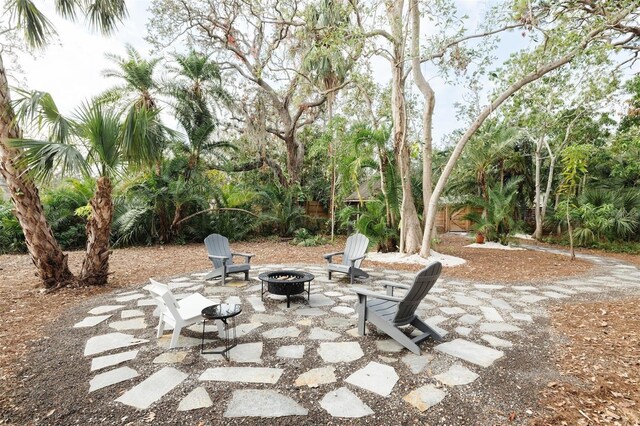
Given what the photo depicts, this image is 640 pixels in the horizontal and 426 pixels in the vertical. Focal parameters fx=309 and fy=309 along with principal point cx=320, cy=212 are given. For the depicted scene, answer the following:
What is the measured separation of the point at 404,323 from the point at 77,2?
7332 millimetres

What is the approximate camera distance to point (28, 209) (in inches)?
200

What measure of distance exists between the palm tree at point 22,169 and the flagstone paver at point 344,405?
5.36m

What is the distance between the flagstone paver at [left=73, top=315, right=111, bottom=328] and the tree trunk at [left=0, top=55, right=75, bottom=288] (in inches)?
75.7

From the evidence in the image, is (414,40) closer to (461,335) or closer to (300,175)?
(461,335)

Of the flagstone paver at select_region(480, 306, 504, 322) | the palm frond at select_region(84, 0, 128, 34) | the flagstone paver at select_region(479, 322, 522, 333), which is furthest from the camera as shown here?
the palm frond at select_region(84, 0, 128, 34)

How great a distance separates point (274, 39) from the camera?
45.0 feet

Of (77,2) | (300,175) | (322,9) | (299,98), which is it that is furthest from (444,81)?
(300,175)

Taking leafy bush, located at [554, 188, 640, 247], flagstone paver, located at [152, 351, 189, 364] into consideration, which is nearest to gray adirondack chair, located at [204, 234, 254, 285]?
flagstone paver, located at [152, 351, 189, 364]

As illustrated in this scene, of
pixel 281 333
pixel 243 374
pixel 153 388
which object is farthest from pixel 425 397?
pixel 153 388

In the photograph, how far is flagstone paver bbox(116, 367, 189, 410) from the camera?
7.81 ft

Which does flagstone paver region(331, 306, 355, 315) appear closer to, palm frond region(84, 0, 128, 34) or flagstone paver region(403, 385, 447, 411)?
flagstone paver region(403, 385, 447, 411)

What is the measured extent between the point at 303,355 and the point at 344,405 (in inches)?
32.6

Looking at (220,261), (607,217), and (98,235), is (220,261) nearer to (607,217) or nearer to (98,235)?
(98,235)

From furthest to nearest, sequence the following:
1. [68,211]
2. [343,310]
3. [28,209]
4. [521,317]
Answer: [68,211]
[28,209]
[343,310]
[521,317]
